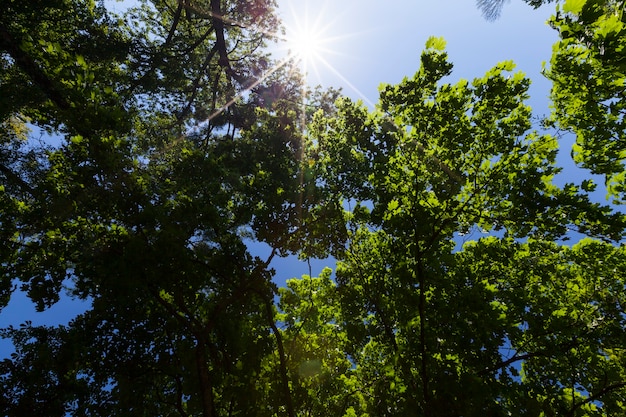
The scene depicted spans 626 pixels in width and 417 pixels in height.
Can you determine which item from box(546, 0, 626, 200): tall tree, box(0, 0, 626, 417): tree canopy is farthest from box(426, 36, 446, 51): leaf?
box(546, 0, 626, 200): tall tree

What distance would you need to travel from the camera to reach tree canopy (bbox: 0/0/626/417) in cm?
625

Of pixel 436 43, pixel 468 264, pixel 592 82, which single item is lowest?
pixel 468 264

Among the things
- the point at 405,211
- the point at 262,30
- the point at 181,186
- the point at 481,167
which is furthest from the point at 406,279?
the point at 262,30

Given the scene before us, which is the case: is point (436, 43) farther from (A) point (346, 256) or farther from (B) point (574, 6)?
(A) point (346, 256)

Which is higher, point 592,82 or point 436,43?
point 436,43

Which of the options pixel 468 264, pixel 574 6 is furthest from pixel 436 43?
pixel 468 264

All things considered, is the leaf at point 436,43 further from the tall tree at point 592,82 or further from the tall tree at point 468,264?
the tall tree at point 592,82

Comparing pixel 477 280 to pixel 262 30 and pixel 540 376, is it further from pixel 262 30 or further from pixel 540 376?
pixel 262 30

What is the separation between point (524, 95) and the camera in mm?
7203

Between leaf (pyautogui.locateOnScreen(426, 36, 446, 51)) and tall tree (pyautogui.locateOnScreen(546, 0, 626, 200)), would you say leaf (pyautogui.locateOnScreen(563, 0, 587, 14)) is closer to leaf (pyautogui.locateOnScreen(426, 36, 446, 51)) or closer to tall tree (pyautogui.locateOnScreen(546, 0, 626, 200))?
tall tree (pyautogui.locateOnScreen(546, 0, 626, 200))

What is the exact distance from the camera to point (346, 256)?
30.0 ft

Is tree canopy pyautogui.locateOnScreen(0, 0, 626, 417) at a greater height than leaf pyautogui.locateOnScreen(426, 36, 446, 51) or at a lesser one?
lesser

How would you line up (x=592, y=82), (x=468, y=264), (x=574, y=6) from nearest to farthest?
(x=574, y=6) → (x=592, y=82) → (x=468, y=264)

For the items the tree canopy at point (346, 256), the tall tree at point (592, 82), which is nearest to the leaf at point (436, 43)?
the tree canopy at point (346, 256)
